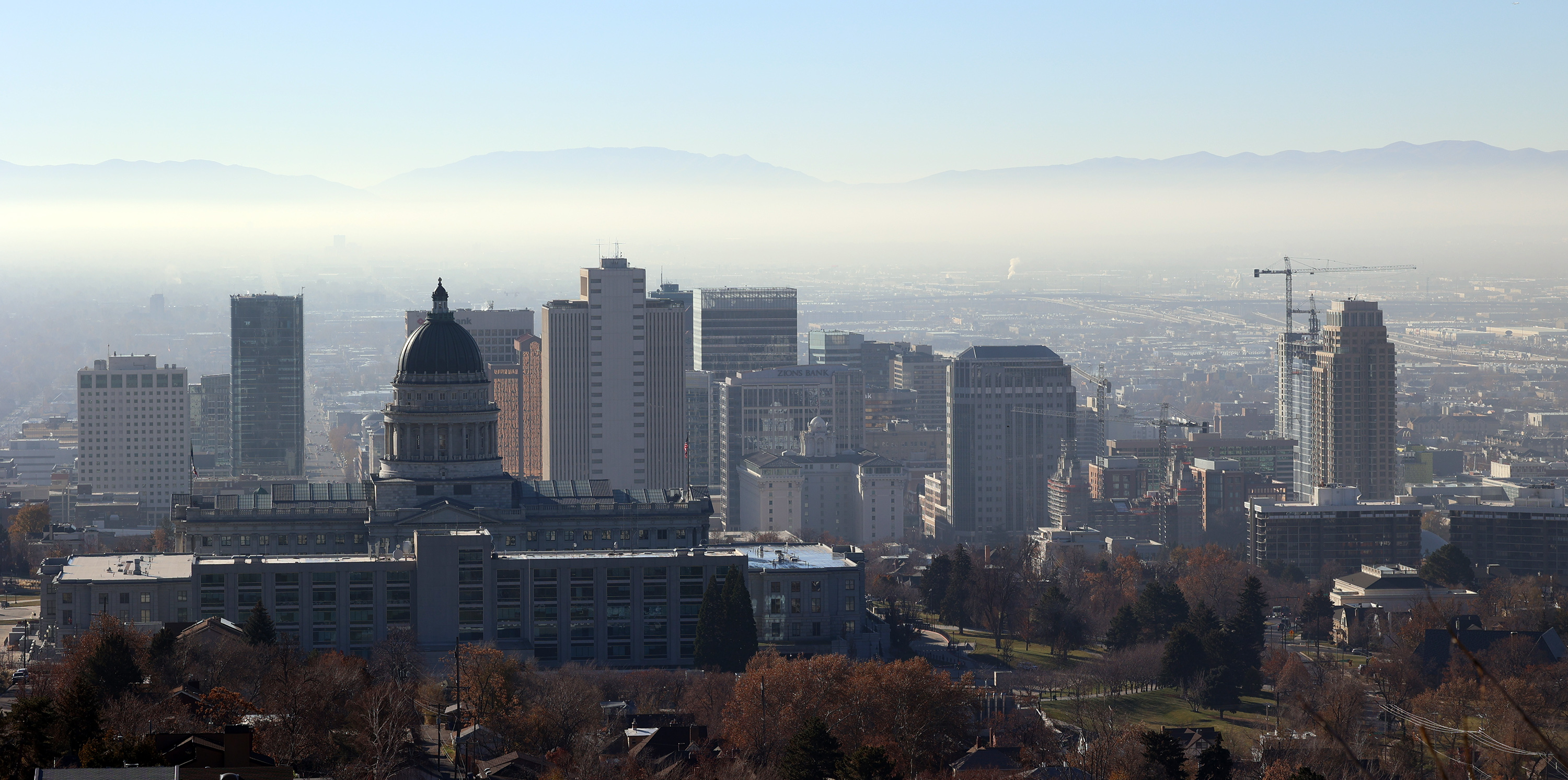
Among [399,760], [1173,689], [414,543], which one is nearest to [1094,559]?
[1173,689]

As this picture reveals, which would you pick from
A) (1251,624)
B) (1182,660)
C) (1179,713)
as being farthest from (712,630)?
(1251,624)

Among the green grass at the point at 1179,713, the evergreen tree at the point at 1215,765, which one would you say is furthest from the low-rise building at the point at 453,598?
the evergreen tree at the point at 1215,765

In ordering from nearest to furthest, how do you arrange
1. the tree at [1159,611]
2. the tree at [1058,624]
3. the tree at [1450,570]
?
the tree at [1159,611] < the tree at [1058,624] < the tree at [1450,570]

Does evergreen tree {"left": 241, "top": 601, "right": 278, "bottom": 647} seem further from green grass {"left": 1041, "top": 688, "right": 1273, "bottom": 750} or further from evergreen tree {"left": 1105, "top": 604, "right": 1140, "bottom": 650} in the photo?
evergreen tree {"left": 1105, "top": 604, "right": 1140, "bottom": 650}

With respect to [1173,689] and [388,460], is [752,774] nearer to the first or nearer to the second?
[1173,689]

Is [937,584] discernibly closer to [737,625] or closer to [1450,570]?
[737,625]

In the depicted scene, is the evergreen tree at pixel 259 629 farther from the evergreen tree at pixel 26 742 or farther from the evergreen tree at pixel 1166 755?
the evergreen tree at pixel 1166 755

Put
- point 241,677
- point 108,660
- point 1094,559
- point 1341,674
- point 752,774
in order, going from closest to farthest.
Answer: point 752,774
point 108,660
point 241,677
point 1341,674
point 1094,559
